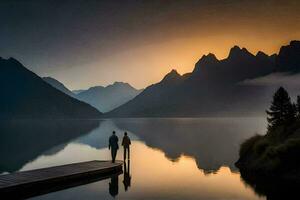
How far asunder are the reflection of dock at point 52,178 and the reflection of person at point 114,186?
80cm

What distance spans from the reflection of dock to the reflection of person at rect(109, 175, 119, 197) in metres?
0.80

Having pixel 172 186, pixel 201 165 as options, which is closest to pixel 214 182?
pixel 172 186

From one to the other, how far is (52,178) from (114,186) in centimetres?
420

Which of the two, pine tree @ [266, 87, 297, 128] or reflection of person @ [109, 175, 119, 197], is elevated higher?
pine tree @ [266, 87, 297, 128]

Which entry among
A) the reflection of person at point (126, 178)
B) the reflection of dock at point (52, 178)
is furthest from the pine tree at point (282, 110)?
the reflection of dock at point (52, 178)

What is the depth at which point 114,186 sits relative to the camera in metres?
28.1

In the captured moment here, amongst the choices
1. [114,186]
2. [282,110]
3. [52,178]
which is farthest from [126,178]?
[282,110]

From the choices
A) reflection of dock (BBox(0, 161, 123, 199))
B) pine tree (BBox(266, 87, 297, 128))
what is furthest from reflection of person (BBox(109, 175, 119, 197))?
pine tree (BBox(266, 87, 297, 128))

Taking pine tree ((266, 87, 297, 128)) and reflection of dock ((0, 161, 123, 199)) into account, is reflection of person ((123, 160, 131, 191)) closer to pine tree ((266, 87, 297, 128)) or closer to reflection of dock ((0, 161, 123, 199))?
reflection of dock ((0, 161, 123, 199))

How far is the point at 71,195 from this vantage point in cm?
2441

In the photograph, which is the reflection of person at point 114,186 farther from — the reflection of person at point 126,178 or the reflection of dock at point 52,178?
the reflection of dock at point 52,178

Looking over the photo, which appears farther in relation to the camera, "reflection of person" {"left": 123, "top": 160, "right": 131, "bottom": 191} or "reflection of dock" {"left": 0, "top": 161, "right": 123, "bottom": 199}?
"reflection of person" {"left": 123, "top": 160, "right": 131, "bottom": 191}

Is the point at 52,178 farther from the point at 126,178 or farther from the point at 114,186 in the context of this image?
the point at 126,178

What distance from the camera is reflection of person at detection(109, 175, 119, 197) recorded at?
25.5 meters
